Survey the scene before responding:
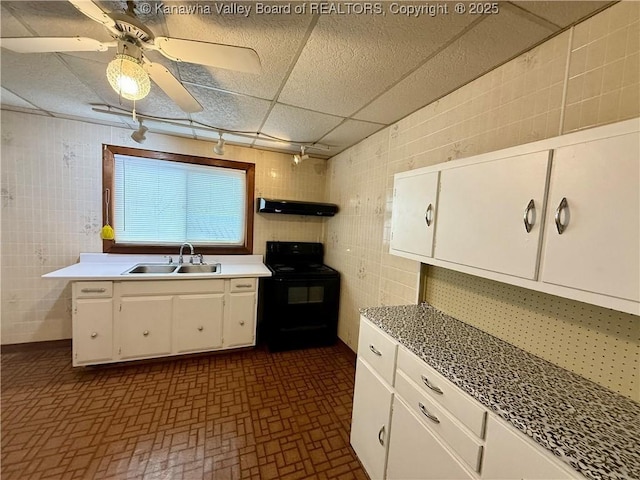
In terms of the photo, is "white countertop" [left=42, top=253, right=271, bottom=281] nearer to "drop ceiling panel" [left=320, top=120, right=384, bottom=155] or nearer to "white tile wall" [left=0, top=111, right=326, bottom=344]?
"white tile wall" [left=0, top=111, right=326, bottom=344]

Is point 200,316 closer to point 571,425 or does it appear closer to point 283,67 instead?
point 283,67

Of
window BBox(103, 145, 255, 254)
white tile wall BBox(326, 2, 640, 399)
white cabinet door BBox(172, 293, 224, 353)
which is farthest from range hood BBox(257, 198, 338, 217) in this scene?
white cabinet door BBox(172, 293, 224, 353)

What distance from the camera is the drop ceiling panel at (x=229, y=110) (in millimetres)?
1838

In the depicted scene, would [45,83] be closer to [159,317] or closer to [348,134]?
[159,317]

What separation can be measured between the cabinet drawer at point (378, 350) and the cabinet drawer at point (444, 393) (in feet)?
0.22

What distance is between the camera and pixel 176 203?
2.93m

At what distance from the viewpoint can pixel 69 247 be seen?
2.57 metres

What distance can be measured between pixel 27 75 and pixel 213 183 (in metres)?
A: 1.57

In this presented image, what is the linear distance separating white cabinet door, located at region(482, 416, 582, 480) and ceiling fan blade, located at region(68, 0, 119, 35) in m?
1.95

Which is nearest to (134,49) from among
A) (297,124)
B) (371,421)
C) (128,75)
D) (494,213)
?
(128,75)

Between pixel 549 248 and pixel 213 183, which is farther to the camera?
pixel 213 183

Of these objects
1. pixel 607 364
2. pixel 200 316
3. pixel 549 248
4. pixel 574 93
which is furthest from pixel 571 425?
pixel 200 316

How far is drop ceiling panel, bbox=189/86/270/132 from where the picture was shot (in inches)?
72.4

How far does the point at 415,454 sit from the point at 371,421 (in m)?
0.35
